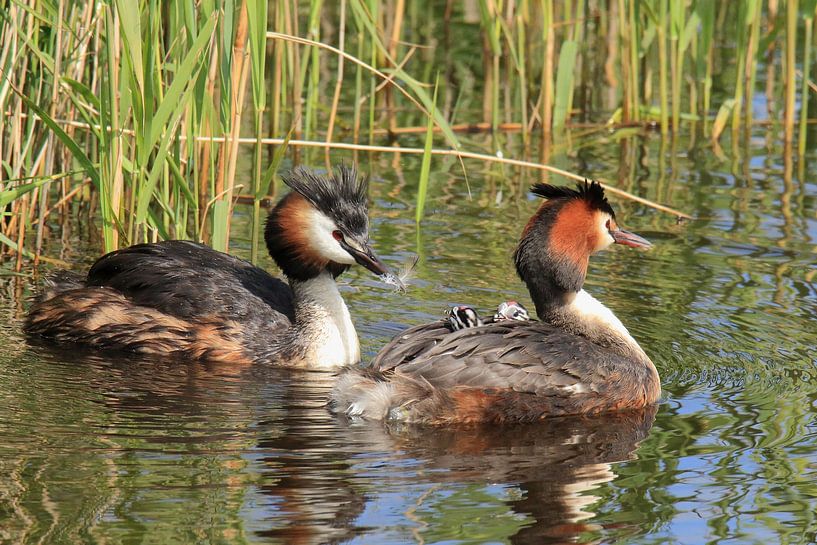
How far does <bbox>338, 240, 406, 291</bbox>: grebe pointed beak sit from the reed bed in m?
0.57

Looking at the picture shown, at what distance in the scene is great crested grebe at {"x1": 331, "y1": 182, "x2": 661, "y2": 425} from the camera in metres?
5.77

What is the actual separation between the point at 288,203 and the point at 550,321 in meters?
1.48

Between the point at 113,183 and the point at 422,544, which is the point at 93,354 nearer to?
the point at 113,183

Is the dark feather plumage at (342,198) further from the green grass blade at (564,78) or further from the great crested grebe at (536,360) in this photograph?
the green grass blade at (564,78)

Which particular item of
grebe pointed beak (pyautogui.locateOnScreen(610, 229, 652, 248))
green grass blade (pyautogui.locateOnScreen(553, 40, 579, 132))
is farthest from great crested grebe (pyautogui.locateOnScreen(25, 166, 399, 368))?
green grass blade (pyautogui.locateOnScreen(553, 40, 579, 132))

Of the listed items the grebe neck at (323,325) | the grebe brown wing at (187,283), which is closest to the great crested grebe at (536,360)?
the grebe neck at (323,325)

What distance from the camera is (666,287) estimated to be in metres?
8.02

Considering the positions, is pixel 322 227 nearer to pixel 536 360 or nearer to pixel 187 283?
pixel 187 283

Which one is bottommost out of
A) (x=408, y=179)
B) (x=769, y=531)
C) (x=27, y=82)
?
(x=769, y=531)

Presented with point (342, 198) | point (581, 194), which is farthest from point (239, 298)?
point (581, 194)

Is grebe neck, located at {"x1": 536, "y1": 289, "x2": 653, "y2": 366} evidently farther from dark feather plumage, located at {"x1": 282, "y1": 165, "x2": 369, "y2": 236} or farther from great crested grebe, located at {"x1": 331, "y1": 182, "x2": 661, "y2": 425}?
dark feather plumage, located at {"x1": 282, "y1": 165, "x2": 369, "y2": 236}

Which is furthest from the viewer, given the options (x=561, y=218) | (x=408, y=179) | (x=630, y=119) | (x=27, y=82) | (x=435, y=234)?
(x=630, y=119)

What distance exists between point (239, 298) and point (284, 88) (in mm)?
2687

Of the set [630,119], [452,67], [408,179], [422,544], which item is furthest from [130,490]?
[452,67]
